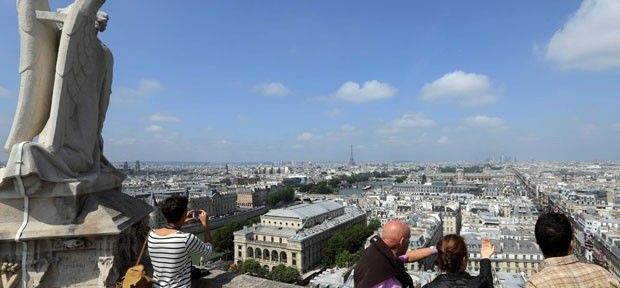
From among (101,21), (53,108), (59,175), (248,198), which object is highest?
(101,21)

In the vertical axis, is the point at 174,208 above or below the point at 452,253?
above

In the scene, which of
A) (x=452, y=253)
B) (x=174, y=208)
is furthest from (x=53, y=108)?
(x=452, y=253)

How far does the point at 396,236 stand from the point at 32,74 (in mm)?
4083

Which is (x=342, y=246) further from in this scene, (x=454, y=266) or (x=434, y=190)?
(x=434, y=190)

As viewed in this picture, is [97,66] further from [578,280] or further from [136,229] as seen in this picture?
[578,280]

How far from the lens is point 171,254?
3.30m

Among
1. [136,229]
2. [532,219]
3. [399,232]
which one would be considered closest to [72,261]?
[136,229]

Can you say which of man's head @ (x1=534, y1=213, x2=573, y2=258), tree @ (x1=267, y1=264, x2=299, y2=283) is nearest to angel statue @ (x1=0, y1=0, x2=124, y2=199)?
man's head @ (x1=534, y1=213, x2=573, y2=258)

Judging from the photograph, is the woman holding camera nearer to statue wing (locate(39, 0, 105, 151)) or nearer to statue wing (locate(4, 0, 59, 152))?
statue wing (locate(39, 0, 105, 151))

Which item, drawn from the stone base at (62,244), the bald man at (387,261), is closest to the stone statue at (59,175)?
the stone base at (62,244)

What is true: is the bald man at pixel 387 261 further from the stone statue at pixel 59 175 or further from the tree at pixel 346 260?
the tree at pixel 346 260

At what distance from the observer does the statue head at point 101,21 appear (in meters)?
5.25

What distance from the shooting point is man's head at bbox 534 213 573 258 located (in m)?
2.44

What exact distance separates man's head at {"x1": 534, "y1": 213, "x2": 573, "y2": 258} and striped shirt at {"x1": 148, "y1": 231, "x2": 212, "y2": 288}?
2.33m
